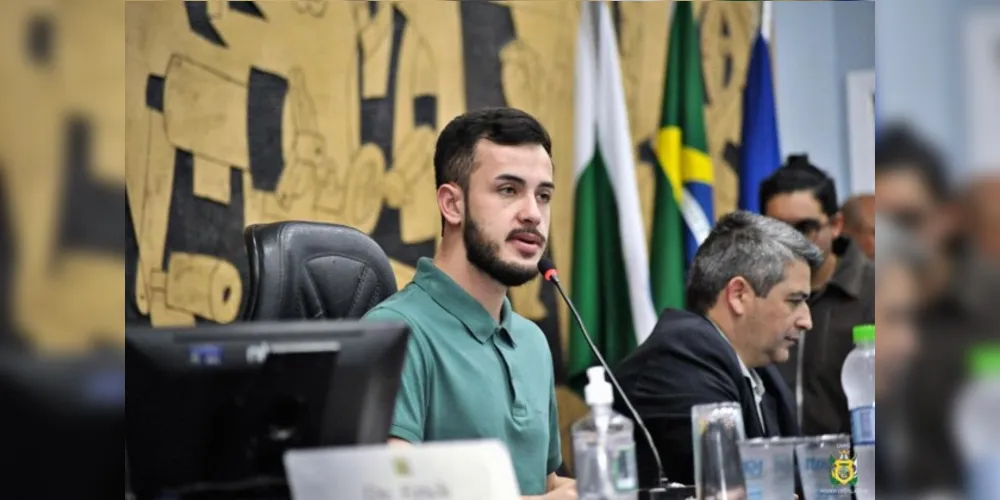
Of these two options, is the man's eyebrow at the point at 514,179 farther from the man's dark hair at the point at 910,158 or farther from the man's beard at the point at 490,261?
the man's dark hair at the point at 910,158

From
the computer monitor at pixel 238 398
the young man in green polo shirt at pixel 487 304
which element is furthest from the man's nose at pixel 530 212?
the computer monitor at pixel 238 398

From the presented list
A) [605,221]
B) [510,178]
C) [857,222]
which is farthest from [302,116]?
[857,222]

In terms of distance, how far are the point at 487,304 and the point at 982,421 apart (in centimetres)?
161

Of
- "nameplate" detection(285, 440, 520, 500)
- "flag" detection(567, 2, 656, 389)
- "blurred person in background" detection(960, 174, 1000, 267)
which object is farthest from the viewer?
"flag" detection(567, 2, 656, 389)

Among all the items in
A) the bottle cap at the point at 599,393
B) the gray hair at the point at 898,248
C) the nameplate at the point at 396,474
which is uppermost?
the gray hair at the point at 898,248

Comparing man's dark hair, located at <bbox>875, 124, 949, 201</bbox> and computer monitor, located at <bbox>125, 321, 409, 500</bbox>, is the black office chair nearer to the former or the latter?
computer monitor, located at <bbox>125, 321, 409, 500</bbox>

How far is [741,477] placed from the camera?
152 cm

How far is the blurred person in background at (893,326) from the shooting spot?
458 mm

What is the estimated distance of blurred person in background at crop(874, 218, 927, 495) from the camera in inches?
18.0

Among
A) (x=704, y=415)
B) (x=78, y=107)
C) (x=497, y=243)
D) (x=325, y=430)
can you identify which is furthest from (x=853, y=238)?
(x=78, y=107)

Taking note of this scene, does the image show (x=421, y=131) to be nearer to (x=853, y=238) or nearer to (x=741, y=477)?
(x=853, y=238)

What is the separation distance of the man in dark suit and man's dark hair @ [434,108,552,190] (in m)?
0.61

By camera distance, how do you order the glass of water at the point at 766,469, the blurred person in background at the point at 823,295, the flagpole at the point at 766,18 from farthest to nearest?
1. the flagpole at the point at 766,18
2. the blurred person in background at the point at 823,295
3. the glass of water at the point at 766,469

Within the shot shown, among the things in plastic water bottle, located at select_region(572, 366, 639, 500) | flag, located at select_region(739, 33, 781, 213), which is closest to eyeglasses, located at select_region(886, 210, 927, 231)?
plastic water bottle, located at select_region(572, 366, 639, 500)
